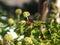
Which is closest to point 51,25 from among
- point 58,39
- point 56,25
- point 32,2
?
point 56,25

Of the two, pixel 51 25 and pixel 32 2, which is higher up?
pixel 51 25

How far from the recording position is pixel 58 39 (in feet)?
4.99

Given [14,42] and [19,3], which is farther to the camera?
[19,3]

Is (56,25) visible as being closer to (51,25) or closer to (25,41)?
(51,25)

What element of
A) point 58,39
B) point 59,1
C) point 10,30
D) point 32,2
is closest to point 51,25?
point 58,39

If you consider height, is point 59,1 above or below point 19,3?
above

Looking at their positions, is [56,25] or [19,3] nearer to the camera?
[56,25]

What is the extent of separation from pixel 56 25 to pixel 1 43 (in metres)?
0.36

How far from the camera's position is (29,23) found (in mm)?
1707

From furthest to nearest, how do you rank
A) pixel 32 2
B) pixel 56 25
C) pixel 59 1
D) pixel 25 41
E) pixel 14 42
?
pixel 32 2
pixel 59 1
pixel 56 25
pixel 14 42
pixel 25 41

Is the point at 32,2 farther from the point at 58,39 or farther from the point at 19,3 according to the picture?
the point at 58,39

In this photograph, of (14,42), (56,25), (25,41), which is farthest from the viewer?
(56,25)

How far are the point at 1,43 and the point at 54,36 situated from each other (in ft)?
1.01

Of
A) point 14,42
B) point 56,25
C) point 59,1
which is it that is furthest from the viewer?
point 59,1
